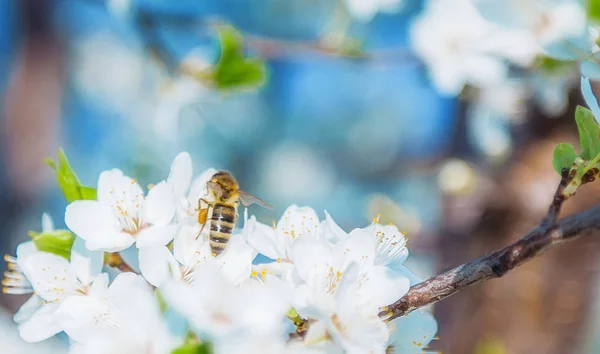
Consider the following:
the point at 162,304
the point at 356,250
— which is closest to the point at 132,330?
the point at 162,304

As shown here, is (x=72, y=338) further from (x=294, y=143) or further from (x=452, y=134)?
(x=294, y=143)

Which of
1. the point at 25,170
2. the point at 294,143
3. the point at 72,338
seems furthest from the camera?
the point at 294,143

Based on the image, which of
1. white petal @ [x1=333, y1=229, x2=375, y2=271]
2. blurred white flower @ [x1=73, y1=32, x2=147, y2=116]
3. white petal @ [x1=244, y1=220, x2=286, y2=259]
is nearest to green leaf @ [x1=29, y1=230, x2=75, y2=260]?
white petal @ [x1=244, y1=220, x2=286, y2=259]

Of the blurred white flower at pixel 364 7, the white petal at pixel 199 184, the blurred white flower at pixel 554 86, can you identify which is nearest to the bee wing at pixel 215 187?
the white petal at pixel 199 184

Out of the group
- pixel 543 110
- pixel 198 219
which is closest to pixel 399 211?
pixel 543 110

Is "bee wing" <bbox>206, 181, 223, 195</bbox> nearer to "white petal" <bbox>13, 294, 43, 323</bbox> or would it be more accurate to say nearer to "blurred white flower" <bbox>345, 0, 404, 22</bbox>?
"white petal" <bbox>13, 294, 43, 323</bbox>

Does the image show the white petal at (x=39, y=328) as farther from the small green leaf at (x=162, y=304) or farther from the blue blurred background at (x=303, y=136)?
the blue blurred background at (x=303, y=136)
